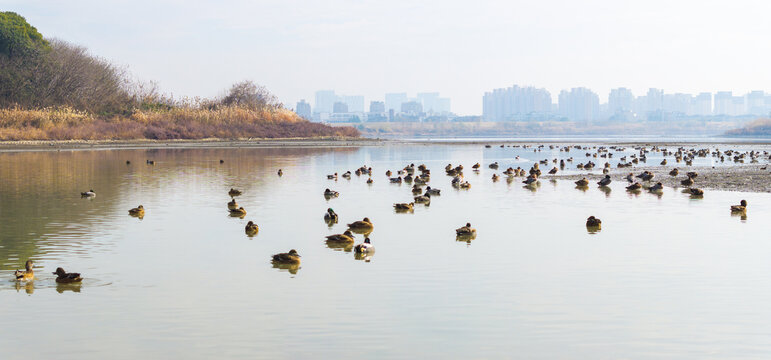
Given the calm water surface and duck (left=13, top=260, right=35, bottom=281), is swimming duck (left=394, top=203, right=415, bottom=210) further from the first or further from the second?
duck (left=13, top=260, right=35, bottom=281)

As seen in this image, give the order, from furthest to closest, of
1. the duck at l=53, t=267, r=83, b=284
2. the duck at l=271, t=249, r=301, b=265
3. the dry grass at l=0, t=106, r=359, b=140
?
the dry grass at l=0, t=106, r=359, b=140 < the duck at l=271, t=249, r=301, b=265 < the duck at l=53, t=267, r=83, b=284

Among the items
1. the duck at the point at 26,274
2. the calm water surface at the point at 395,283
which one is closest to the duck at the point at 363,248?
the calm water surface at the point at 395,283

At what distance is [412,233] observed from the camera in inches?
848

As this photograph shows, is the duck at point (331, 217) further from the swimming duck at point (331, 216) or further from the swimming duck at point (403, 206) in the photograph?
the swimming duck at point (403, 206)

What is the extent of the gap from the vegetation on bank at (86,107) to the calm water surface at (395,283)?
58568 millimetres

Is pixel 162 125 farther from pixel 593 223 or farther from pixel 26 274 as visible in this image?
pixel 26 274

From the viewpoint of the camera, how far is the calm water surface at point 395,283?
1093 cm

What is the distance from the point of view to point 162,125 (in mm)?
93000

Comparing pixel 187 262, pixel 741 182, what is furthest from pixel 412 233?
pixel 741 182

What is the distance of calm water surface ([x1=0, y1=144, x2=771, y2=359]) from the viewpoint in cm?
1093

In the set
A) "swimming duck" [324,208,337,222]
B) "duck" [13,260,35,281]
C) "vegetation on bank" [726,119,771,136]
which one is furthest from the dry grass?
"vegetation on bank" [726,119,771,136]

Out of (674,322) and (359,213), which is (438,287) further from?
(359,213)

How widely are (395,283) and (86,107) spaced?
280 ft

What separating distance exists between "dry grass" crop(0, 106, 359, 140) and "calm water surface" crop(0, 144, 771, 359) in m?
56.9
